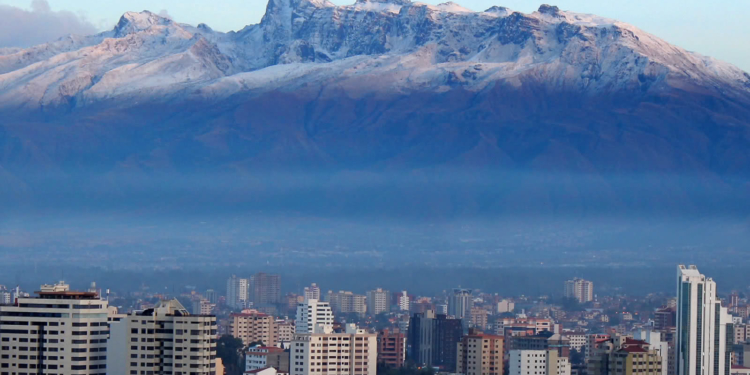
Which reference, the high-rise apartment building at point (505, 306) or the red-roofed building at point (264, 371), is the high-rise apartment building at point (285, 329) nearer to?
the red-roofed building at point (264, 371)

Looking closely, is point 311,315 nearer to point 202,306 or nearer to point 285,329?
point 285,329

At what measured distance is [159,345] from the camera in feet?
130

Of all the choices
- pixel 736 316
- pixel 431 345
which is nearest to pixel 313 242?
pixel 736 316

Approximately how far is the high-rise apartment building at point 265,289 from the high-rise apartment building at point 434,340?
22712 mm

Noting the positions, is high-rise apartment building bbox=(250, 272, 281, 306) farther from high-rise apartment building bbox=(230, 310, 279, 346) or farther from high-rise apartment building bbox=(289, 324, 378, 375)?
→ high-rise apartment building bbox=(289, 324, 378, 375)

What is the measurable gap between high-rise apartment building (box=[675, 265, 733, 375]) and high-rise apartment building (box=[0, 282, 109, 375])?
20.3 m

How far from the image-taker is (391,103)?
130000 mm

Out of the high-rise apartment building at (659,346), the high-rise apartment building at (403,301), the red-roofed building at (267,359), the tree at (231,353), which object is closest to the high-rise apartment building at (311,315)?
the tree at (231,353)

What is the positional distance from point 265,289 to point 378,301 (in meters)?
6.43

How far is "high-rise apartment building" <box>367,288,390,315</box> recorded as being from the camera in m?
91.7

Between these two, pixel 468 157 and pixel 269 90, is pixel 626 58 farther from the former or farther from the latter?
pixel 269 90

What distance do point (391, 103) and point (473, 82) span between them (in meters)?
5.41

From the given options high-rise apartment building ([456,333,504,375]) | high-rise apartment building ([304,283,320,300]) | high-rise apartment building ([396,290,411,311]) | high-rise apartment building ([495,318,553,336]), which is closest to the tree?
high-rise apartment building ([456,333,504,375])

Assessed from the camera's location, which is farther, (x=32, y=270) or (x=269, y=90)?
(x=269, y=90)
